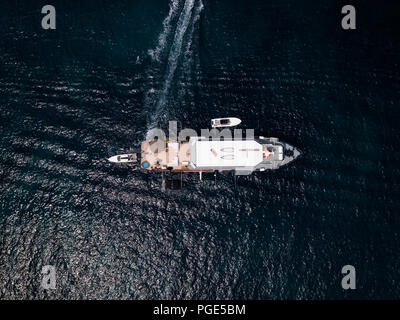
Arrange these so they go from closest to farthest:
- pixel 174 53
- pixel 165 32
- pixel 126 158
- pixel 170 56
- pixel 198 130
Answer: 1. pixel 126 158
2. pixel 198 130
3. pixel 170 56
4. pixel 174 53
5. pixel 165 32

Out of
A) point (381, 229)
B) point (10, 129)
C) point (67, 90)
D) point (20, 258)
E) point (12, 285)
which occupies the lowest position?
point (12, 285)

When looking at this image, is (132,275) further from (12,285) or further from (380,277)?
(380,277)

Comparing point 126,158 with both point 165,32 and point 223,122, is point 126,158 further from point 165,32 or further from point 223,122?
point 165,32

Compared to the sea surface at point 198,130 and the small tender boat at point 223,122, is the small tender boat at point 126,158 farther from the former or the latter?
the small tender boat at point 223,122

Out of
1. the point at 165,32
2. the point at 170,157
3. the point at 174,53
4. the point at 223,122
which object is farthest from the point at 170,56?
the point at 170,157

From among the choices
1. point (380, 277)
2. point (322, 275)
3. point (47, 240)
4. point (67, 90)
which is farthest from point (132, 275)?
point (380, 277)

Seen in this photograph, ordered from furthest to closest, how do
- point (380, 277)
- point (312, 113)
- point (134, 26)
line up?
point (134, 26), point (312, 113), point (380, 277)

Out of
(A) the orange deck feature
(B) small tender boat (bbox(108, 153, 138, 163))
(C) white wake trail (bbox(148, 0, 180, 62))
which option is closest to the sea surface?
(C) white wake trail (bbox(148, 0, 180, 62))

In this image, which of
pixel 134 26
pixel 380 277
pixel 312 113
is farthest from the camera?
pixel 134 26
